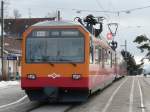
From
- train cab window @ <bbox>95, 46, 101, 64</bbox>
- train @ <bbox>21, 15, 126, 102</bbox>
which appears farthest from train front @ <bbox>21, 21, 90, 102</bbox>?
train cab window @ <bbox>95, 46, 101, 64</bbox>

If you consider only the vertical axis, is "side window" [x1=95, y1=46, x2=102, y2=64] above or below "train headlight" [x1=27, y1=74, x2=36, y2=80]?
above

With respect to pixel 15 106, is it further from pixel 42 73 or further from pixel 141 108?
pixel 141 108

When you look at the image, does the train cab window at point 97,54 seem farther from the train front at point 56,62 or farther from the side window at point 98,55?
the train front at point 56,62

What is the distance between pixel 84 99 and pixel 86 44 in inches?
80.4

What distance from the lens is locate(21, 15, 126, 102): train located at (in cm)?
2056

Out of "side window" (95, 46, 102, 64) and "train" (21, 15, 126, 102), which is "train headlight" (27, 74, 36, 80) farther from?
"side window" (95, 46, 102, 64)

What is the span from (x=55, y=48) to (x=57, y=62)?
566 millimetres

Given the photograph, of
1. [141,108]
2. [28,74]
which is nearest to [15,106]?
[28,74]

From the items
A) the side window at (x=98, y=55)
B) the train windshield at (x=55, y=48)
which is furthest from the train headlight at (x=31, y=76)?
the side window at (x=98, y=55)

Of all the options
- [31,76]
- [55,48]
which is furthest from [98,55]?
[31,76]

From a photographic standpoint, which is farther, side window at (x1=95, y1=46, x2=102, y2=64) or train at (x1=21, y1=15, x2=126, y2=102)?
side window at (x1=95, y1=46, x2=102, y2=64)

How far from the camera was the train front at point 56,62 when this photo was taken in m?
20.6

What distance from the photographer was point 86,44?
20922 millimetres

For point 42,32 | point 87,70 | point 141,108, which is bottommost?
point 141,108
